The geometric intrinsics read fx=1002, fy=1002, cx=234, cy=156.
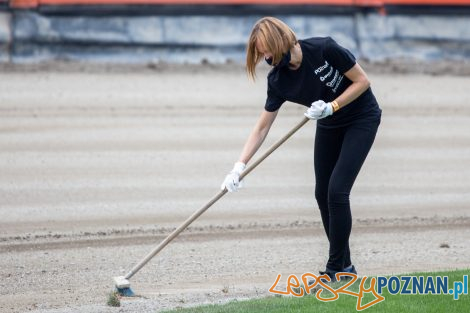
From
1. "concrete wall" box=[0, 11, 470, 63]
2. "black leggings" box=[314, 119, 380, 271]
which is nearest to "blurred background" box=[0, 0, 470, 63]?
"concrete wall" box=[0, 11, 470, 63]

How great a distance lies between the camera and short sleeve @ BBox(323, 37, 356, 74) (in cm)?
600

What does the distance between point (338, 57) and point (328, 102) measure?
0.31m

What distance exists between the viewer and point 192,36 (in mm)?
15477

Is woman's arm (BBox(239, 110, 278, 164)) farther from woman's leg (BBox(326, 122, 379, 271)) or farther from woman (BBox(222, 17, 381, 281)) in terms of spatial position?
woman's leg (BBox(326, 122, 379, 271))

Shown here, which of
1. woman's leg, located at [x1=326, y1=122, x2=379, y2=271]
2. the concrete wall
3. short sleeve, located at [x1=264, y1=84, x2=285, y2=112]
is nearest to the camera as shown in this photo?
woman's leg, located at [x1=326, y1=122, x2=379, y2=271]

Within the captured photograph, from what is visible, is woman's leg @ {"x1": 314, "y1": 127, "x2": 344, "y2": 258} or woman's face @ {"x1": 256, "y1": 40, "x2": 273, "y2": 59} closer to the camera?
woman's face @ {"x1": 256, "y1": 40, "x2": 273, "y2": 59}

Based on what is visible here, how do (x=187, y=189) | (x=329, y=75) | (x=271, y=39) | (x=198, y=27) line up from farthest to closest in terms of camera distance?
1. (x=198, y=27)
2. (x=187, y=189)
3. (x=329, y=75)
4. (x=271, y=39)

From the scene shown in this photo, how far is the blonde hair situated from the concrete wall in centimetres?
951

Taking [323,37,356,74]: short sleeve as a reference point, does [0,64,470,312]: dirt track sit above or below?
below

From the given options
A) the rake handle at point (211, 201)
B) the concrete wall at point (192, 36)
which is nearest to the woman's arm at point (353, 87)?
the rake handle at point (211, 201)

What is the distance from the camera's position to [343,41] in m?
15.8

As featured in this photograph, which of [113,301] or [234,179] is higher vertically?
[234,179]

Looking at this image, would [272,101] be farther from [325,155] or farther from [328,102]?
[325,155]

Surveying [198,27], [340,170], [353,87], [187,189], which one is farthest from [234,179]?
[198,27]
